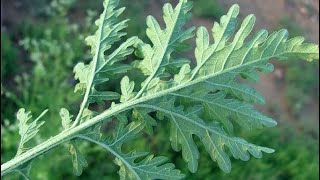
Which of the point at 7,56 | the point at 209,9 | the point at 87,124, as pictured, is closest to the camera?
the point at 87,124

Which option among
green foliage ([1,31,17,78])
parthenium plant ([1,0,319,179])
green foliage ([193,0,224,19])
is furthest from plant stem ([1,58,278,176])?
green foliage ([193,0,224,19])

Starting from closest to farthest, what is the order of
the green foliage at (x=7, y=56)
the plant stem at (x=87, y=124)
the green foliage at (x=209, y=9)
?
the plant stem at (x=87, y=124) → the green foliage at (x=7, y=56) → the green foliage at (x=209, y=9)

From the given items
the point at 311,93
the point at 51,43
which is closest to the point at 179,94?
the point at 51,43

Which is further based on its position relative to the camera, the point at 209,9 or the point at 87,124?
the point at 209,9

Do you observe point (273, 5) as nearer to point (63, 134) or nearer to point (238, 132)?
point (238, 132)

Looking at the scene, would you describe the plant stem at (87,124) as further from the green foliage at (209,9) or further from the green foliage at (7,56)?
the green foliage at (209,9)

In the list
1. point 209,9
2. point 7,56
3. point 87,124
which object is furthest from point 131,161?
point 209,9

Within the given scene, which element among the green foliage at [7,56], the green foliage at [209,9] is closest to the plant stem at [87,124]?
the green foliage at [7,56]

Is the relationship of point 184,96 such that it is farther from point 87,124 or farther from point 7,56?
point 7,56

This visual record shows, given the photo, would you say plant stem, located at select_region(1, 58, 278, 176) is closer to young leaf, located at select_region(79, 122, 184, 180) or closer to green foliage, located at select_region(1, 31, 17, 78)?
young leaf, located at select_region(79, 122, 184, 180)
